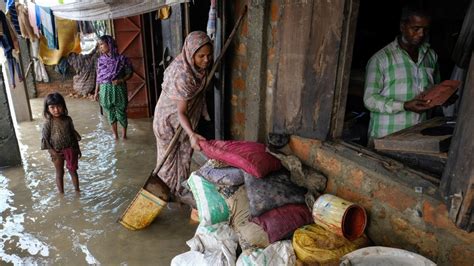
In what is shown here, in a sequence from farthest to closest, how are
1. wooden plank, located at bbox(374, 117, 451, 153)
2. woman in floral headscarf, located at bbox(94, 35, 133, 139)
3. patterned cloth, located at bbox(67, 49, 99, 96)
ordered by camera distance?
patterned cloth, located at bbox(67, 49, 99, 96) < woman in floral headscarf, located at bbox(94, 35, 133, 139) < wooden plank, located at bbox(374, 117, 451, 153)

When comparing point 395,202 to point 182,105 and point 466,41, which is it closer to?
point 466,41

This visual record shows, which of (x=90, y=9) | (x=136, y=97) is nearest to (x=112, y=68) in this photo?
(x=90, y=9)

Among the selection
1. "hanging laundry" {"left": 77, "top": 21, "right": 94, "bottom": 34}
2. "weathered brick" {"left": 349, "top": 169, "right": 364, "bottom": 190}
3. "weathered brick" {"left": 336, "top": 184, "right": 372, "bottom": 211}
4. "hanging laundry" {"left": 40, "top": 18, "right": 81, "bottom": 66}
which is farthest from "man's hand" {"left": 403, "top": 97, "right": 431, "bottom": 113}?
"hanging laundry" {"left": 77, "top": 21, "right": 94, "bottom": 34}

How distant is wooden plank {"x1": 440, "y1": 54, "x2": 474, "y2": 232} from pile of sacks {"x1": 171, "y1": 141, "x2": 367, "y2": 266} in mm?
987

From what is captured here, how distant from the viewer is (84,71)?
31.4ft

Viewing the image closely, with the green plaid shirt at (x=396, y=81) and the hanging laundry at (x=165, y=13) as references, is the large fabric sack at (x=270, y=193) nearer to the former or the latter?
the green plaid shirt at (x=396, y=81)

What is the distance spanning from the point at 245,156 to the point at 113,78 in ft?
12.5

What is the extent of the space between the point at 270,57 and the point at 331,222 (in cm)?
148

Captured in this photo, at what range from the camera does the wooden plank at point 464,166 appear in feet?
3.94

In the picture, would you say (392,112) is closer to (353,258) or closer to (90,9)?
(353,258)

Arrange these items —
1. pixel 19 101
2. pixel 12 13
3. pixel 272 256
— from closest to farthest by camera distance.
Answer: pixel 272 256 < pixel 12 13 < pixel 19 101

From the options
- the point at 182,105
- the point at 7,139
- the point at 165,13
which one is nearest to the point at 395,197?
the point at 182,105

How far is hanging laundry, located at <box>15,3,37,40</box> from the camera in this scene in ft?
21.4

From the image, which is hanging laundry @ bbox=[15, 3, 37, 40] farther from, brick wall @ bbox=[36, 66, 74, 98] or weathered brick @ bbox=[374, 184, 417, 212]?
weathered brick @ bbox=[374, 184, 417, 212]
